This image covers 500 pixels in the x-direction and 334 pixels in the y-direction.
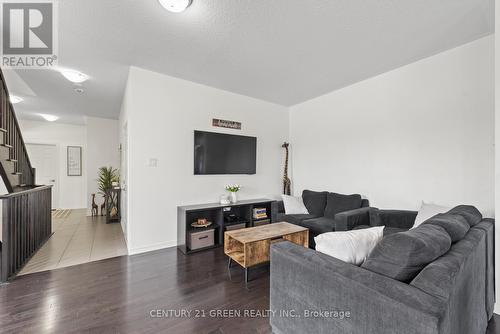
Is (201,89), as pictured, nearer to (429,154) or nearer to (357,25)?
(357,25)

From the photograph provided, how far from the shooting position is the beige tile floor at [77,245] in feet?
8.62

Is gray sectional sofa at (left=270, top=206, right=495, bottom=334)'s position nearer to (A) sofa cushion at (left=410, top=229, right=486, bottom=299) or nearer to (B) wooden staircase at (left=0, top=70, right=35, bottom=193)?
(A) sofa cushion at (left=410, top=229, right=486, bottom=299)

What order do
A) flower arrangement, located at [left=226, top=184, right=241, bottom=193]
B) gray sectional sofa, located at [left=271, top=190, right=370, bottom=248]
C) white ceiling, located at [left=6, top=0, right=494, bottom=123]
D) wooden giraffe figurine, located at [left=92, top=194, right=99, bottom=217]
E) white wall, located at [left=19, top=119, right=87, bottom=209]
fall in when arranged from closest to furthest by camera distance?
white ceiling, located at [left=6, top=0, right=494, bottom=123]
gray sectional sofa, located at [left=271, top=190, right=370, bottom=248]
flower arrangement, located at [left=226, top=184, right=241, bottom=193]
wooden giraffe figurine, located at [left=92, top=194, right=99, bottom=217]
white wall, located at [left=19, top=119, right=87, bottom=209]

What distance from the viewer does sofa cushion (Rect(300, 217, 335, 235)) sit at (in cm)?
289

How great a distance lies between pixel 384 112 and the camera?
314 cm

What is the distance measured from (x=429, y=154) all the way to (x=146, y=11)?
3593mm

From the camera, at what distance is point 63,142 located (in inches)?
243

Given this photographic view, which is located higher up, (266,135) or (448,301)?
(266,135)

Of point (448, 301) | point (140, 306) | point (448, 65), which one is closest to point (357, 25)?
point (448, 65)

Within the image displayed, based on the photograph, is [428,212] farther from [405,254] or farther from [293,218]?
[405,254]

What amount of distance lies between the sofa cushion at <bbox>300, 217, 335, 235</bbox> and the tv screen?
1.52 m

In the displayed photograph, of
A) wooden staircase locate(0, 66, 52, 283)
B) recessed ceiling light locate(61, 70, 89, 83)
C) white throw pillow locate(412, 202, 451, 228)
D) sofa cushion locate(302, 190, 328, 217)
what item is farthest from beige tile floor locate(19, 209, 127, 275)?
white throw pillow locate(412, 202, 451, 228)

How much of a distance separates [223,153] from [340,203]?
84.1 inches

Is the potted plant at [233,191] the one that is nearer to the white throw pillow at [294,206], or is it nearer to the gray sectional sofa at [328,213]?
the gray sectional sofa at [328,213]
